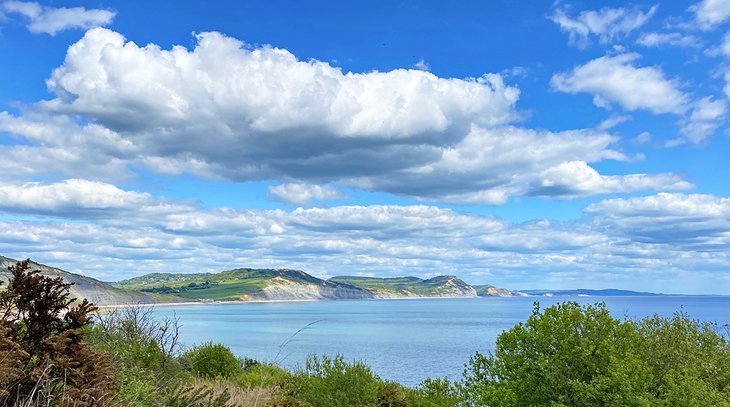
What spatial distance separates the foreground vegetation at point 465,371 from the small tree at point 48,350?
0.6 inches

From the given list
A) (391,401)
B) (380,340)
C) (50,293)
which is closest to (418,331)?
(380,340)

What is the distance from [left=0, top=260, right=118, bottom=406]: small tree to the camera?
284 inches

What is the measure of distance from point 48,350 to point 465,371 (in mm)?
8329

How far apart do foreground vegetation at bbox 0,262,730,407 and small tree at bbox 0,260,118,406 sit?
0.01 metres

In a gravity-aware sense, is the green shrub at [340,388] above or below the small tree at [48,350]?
below

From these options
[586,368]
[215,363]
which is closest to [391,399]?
[586,368]

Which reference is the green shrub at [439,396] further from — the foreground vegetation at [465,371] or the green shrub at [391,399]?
the green shrub at [391,399]

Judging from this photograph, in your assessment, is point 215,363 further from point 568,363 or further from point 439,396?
point 568,363

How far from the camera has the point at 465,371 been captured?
43.0 ft

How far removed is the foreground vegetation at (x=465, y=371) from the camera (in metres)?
7.59

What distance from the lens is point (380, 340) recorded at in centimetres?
10100

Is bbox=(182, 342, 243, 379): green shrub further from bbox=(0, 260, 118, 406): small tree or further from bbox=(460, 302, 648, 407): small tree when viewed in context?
bbox=(0, 260, 118, 406): small tree

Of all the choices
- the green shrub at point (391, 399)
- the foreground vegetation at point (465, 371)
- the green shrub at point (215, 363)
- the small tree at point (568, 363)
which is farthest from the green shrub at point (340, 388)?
the green shrub at point (215, 363)

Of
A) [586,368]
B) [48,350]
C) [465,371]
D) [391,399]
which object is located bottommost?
[391,399]
